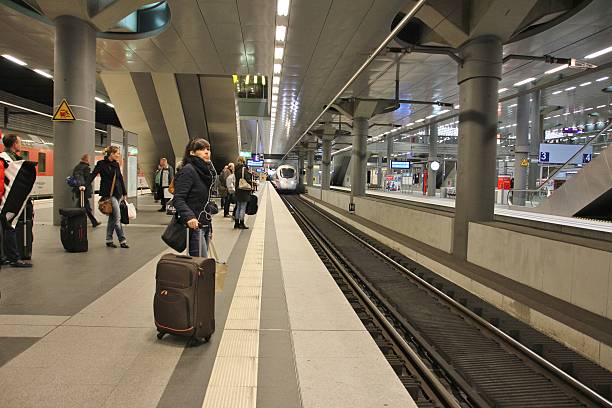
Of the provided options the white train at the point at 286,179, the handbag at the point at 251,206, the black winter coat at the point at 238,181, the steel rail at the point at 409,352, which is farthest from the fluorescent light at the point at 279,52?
the white train at the point at 286,179

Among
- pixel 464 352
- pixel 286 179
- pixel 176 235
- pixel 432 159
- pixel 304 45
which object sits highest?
pixel 304 45

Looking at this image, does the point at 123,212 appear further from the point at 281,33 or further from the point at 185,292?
the point at 281,33

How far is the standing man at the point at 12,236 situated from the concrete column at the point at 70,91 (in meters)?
3.37

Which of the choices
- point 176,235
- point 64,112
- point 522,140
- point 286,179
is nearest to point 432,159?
point 522,140

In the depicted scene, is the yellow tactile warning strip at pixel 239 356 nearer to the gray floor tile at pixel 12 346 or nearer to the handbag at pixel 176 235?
the handbag at pixel 176 235

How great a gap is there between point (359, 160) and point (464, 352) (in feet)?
59.9

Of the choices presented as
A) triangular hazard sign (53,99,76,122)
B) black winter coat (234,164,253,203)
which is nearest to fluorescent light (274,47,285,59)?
black winter coat (234,164,253,203)

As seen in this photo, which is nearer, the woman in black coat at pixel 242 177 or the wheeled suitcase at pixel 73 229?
the wheeled suitcase at pixel 73 229

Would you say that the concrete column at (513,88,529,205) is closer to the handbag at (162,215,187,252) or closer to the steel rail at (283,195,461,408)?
the steel rail at (283,195,461,408)

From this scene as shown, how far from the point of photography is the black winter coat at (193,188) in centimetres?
431

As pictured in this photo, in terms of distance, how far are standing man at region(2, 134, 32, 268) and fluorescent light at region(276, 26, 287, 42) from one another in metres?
7.93

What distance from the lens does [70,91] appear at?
9766mm

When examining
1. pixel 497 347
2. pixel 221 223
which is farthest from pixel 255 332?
pixel 221 223

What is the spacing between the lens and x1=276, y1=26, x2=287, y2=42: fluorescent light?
40.2 feet
